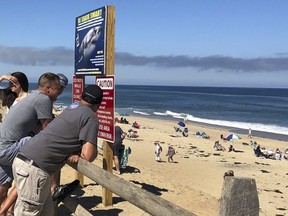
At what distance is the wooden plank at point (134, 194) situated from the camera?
2.60m

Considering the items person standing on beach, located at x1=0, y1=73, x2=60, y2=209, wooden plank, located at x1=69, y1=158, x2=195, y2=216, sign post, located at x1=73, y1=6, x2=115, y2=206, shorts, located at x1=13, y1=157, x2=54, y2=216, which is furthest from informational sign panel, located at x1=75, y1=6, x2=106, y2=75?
shorts, located at x1=13, y1=157, x2=54, y2=216

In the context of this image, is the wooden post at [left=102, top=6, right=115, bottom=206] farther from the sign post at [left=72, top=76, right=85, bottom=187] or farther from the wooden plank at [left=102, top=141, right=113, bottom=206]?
the sign post at [left=72, top=76, right=85, bottom=187]

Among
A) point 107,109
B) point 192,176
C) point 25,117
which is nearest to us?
point 25,117

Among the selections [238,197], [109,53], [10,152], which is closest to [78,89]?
[109,53]

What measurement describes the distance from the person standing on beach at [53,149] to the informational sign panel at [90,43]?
8.64 feet

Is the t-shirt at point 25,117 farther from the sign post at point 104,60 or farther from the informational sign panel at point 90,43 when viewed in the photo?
the informational sign panel at point 90,43

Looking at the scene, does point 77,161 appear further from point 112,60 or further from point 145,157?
point 145,157

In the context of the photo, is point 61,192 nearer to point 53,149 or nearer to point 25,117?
point 25,117

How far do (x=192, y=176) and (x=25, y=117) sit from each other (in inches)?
417

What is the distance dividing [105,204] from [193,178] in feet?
25.4

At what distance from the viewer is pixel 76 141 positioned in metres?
3.35

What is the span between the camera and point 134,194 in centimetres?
304

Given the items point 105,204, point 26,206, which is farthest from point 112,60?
point 26,206

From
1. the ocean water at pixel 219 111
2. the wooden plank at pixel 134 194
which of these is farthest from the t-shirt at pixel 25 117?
the ocean water at pixel 219 111
